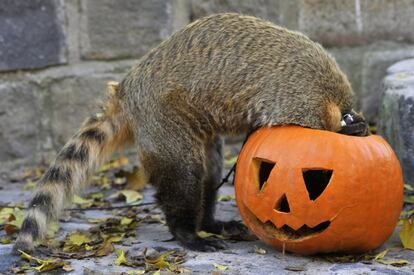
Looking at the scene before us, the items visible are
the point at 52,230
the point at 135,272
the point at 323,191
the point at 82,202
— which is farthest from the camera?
the point at 82,202

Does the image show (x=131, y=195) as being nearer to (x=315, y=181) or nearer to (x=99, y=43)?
(x=99, y=43)

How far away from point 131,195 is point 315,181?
154cm

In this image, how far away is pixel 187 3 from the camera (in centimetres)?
554

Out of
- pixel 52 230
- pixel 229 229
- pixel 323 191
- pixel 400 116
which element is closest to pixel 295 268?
pixel 323 191

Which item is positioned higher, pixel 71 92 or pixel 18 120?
pixel 71 92

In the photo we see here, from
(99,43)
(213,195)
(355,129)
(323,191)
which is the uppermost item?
(99,43)

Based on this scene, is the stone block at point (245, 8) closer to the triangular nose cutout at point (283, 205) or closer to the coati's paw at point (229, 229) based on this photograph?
the coati's paw at point (229, 229)

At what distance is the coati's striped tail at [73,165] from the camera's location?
360cm

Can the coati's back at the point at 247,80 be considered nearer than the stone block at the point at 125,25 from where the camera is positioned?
Yes

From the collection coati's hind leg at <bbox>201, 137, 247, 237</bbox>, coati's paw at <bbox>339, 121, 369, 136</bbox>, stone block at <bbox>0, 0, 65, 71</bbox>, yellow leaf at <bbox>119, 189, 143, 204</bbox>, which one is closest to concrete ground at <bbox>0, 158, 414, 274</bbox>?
coati's hind leg at <bbox>201, 137, 247, 237</bbox>

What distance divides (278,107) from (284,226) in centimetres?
55

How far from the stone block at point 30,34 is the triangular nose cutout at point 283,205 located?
7.75ft

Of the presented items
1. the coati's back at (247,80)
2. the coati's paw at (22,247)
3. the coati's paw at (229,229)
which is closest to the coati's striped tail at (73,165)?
the coati's paw at (22,247)

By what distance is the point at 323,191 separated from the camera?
11.3 feet
